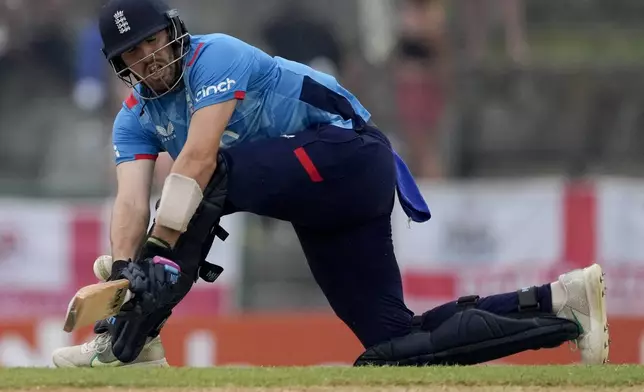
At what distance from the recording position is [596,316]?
234 inches

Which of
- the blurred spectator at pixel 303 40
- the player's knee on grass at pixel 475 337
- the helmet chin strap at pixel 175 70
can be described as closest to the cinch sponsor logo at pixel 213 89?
the helmet chin strap at pixel 175 70

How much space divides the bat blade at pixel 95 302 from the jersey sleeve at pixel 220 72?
0.81 meters

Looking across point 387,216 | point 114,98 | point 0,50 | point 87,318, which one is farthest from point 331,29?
point 87,318

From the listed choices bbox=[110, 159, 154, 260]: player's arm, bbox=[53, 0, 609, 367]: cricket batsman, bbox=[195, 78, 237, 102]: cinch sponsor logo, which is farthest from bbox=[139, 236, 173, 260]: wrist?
bbox=[195, 78, 237, 102]: cinch sponsor logo

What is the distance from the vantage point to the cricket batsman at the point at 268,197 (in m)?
5.59

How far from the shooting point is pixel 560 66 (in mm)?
12938

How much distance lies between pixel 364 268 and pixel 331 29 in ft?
21.9

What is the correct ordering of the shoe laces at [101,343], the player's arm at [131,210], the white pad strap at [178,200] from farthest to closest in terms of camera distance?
1. the shoe laces at [101,343]
2. the player's arm at [131,210]
3. the white pad strap at [178,200]

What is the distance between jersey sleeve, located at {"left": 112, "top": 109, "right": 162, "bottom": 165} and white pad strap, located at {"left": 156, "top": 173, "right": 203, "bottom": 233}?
592 millimetres

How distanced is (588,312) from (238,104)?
1771 mm

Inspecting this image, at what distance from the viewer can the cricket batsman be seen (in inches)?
220

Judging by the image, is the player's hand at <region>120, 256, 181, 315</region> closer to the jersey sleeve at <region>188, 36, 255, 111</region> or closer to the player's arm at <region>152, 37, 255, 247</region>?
the player's arm at <region>152, 37, 255, 247</region>

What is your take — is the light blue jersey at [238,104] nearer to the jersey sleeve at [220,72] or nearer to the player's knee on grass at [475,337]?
the jersey sleeve at [220,72]

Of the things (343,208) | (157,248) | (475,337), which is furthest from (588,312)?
(157,248)
